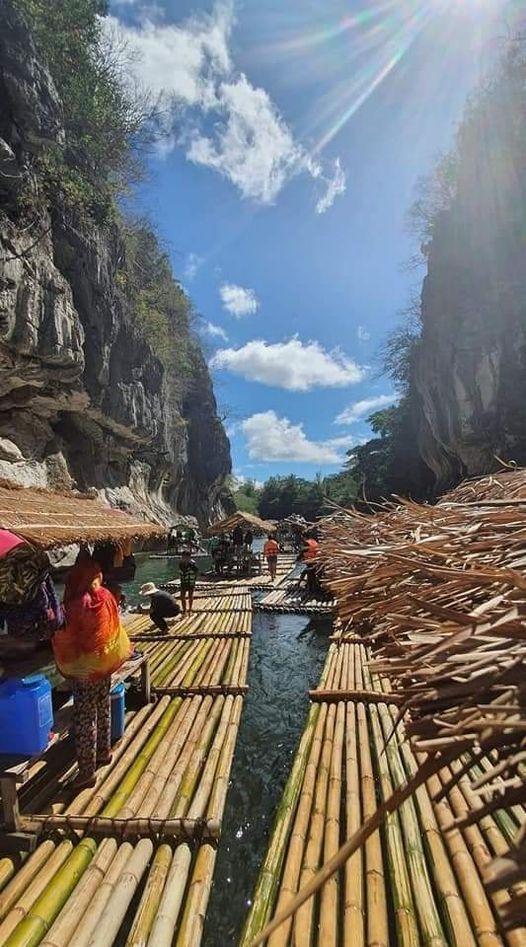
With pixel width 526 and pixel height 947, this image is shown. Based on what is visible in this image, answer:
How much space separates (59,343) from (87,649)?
49.2 feet

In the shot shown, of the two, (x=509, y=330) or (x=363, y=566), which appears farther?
(x=509, y=330)

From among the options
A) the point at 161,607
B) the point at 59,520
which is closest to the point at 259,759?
the point at 59,520

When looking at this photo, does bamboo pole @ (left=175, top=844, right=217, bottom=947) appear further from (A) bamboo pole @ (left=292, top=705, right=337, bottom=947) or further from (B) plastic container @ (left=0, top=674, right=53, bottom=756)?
(B) plastic container @ (left=0, top=674, right=53, bottom=756)

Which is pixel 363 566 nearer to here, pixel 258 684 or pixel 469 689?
pixel 469 689

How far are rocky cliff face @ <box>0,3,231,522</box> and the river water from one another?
1156cm

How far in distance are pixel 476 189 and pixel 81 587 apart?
32363mm

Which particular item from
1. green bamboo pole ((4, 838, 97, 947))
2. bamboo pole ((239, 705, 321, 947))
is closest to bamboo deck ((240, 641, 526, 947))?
bamboo pole ((239, 705, 321, 947))

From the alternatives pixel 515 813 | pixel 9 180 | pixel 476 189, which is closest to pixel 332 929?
pixel 515 813

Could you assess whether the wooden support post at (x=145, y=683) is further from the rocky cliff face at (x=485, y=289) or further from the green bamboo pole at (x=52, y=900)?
the rocky cliff face at (x=485, y=289)

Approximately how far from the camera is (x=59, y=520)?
4.19 meters

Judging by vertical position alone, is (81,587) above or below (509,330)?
below

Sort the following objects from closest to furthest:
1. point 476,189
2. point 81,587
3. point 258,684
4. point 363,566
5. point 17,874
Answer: point 17,874
point 363,566
point 81,587
point 258,684
point 476,189

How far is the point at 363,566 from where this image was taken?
9.46ft

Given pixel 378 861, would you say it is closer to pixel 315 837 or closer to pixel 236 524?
pixel 315 837
